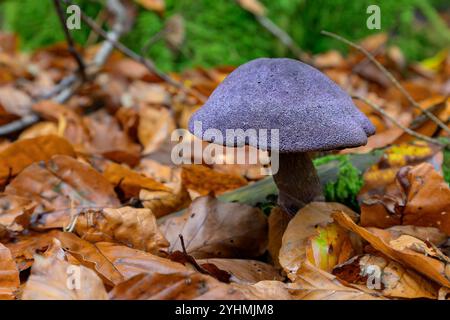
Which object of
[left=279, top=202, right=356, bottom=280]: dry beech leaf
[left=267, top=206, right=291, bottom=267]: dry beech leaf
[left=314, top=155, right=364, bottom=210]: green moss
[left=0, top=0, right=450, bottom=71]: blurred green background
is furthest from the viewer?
[left=0, top=0, right=450, bottom=71]: blurred green background

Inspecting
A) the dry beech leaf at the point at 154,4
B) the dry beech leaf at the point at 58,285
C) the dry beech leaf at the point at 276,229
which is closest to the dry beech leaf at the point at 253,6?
the dry beech leaf at the point at 154,4

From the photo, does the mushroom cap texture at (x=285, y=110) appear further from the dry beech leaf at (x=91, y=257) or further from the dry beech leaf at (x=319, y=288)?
the dry beech leaf at (x=91, y=257)

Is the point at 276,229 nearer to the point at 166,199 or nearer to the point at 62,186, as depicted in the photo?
the point at 166,199

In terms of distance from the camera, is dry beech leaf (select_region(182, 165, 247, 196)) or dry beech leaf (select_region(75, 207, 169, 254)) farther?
dry beech leaf (select_region(182, 165, 247, 196))

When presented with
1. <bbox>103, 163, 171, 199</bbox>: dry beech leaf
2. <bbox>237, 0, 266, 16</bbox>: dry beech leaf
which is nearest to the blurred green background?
<bbox>237, 0, 266, 16</bbox>: dry beech leaf

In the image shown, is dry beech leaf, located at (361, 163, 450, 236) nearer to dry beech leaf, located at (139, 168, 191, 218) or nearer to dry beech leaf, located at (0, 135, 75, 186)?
dry beech leaf, located at (139, 168, 191, 218)

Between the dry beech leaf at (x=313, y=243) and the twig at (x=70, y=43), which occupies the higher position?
the twig at (x=70, y=43)

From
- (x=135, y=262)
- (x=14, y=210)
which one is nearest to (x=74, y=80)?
(x=14, y=210)
